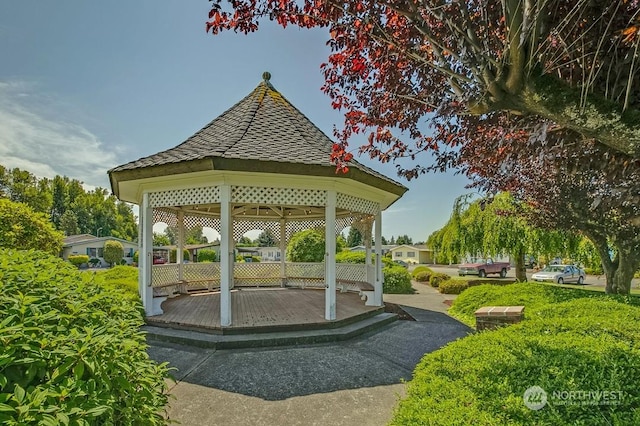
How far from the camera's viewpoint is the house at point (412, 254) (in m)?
57.2

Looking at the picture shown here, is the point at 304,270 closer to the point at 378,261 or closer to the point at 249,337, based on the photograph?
the point at 378,261

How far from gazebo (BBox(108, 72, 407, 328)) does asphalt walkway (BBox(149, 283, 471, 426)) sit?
41.6 inches

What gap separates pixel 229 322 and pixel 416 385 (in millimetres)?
4215

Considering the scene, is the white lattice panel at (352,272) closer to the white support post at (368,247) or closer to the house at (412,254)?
the white support post at (368,247)

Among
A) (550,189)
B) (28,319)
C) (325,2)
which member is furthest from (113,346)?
(550,189)

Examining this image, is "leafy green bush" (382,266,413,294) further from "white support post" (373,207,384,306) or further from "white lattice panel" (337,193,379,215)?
"white lattice panel" (337,193,379,215)

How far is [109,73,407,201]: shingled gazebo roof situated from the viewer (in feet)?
19.0

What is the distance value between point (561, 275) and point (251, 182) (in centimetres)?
2643

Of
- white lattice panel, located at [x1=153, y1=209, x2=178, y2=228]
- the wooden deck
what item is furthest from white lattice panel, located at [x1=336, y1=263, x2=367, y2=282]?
white lattice panel, located at [x1=153, y1=209, x2=178, y2=228]

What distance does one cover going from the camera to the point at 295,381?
13.6 feet

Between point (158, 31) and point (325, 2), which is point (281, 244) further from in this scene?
point (325, 2)
